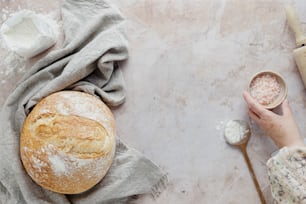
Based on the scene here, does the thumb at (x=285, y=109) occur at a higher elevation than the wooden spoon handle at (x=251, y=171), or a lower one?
higher

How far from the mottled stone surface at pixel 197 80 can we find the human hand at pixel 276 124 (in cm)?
5

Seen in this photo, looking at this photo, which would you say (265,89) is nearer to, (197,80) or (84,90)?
(197,80)

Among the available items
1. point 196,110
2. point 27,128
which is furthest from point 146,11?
point 27,128

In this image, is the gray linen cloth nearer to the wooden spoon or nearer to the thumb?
the wooden spoon

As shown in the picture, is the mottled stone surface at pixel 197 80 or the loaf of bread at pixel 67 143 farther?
the mottled stone surface at pixel 197 80

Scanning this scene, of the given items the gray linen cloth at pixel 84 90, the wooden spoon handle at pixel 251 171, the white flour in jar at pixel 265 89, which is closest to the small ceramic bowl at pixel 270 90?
the white flour in jar at pixel 265 89

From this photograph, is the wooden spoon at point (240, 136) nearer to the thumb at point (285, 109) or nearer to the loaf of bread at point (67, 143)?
the thumb at point (285, 109)

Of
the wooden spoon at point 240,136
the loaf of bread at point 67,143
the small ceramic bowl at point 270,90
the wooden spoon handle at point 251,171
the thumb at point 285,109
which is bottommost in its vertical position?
the wooden spoon handle at point 251,171

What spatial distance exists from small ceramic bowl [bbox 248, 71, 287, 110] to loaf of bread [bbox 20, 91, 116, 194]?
0.32 metres

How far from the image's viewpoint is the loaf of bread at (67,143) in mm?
944

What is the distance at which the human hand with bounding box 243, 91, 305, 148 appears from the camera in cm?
99

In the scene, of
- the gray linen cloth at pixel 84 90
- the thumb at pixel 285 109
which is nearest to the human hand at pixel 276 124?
the thumb at pixel 285 109

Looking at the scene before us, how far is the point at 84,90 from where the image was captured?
101cm

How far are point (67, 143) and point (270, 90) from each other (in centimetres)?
43
